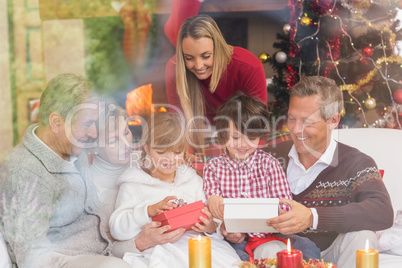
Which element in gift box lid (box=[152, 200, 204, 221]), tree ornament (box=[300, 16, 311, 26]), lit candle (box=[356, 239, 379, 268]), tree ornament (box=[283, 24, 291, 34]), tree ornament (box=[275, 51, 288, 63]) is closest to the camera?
lit candle (box=[356, 239, 379, 268])

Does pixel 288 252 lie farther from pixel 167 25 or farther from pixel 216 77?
pixel 167 25

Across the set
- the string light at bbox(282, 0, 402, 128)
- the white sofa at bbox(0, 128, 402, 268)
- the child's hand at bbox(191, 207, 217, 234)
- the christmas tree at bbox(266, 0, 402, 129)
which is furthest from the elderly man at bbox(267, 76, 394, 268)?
the string light at bbox(282, 0, 402, 128)

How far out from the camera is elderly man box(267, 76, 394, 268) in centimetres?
156

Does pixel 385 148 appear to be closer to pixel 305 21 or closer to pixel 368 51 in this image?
pixel 305 21

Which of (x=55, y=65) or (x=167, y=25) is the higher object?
(x=167, y=25)

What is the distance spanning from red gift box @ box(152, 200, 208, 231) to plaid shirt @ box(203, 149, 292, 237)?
0.38ft

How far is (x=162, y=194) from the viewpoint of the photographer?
163 cm

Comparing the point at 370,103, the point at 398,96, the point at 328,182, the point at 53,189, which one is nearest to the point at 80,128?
Answer: the point at 53,189

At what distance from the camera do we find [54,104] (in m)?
1.46

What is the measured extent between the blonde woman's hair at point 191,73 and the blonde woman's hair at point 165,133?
142 mm

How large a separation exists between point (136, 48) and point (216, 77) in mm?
292

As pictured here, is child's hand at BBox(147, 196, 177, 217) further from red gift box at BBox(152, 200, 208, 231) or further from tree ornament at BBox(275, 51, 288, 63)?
tree ornament at BBox(275, 51, 288, 63)

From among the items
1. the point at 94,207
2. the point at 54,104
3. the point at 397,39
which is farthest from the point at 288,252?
the point at 397,39

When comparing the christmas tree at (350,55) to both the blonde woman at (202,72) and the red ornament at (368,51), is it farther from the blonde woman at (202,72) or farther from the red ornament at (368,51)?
the blonde woman at (202,72)
